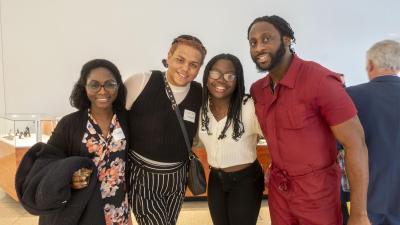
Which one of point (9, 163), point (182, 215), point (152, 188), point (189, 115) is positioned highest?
point (189, 115)

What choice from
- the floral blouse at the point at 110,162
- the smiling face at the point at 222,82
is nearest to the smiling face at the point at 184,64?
the smiling face at the point at 222,82

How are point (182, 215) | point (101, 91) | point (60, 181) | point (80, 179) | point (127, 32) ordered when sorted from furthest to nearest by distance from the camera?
point (127, 32) < point (182, 215) < point (101, 91) < point (80, 179) < point (60, 181)

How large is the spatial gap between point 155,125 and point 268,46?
73cm

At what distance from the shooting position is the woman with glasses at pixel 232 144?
1669mm

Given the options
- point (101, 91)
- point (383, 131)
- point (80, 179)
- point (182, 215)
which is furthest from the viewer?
point (182, 215)

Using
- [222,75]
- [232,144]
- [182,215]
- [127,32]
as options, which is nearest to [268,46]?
[222,75]

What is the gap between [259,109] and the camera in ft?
5.14

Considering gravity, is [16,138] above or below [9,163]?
above

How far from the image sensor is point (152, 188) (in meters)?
1.69

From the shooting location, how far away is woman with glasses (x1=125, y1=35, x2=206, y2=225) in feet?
5.44

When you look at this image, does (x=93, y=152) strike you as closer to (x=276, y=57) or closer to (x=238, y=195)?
(x=238, y=195)

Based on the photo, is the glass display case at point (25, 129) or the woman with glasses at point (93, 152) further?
the glass display case at point (25, 129)

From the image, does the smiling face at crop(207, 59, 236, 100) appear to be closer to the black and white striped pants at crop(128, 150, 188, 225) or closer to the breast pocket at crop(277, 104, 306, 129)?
the breast pocket at crop(277, 104, 306, 129)

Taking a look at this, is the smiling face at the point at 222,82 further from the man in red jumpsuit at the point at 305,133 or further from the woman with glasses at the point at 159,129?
the man in red jumpsuit at the point at 305,133
